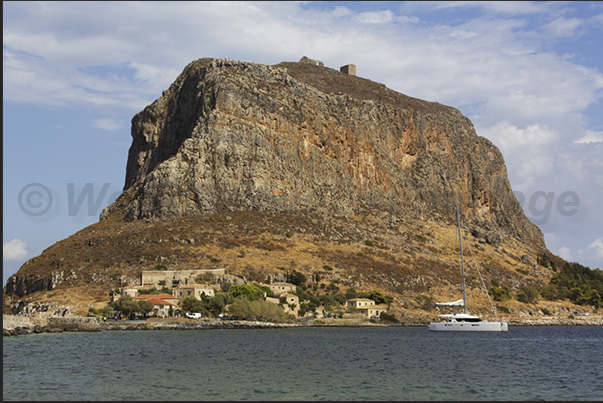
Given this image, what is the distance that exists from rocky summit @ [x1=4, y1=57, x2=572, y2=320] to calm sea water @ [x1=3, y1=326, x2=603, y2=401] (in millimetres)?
34720

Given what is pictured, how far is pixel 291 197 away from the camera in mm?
114062

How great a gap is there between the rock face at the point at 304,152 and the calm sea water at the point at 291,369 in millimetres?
49402

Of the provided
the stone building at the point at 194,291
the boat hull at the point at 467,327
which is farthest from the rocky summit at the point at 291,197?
the boat hull at the point at 467,327

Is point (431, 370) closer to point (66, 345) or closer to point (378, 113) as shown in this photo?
point (66, 345)

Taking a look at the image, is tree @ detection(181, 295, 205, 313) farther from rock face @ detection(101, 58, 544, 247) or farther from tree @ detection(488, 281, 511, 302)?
tree @ detection(488, 281, 511, 302)

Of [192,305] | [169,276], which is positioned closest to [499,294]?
[192,305]

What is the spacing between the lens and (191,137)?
368 feet

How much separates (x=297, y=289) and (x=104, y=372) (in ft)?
184

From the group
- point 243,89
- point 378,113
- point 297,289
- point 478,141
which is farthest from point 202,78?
point 478,141

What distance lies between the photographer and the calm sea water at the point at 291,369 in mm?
30031

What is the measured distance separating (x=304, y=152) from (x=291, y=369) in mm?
84274

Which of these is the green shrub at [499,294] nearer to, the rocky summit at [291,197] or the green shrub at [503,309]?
the green shrub at [503,309]

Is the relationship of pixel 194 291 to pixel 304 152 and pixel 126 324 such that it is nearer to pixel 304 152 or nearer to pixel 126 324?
pixel 126 324

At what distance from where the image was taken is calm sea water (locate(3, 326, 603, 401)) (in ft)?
98.5
